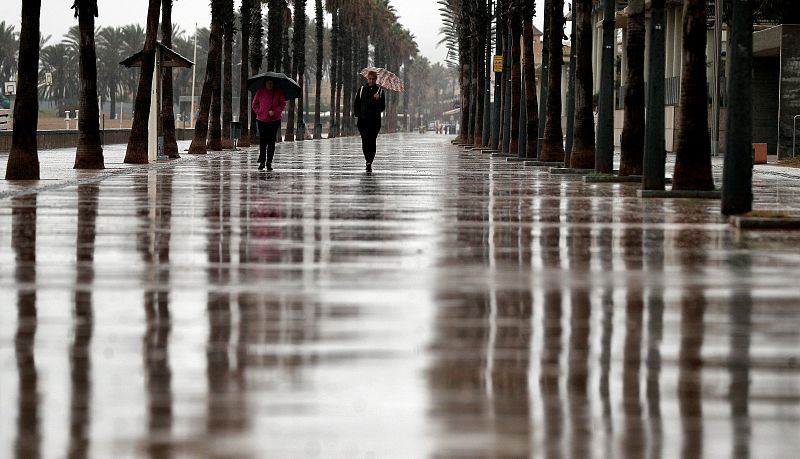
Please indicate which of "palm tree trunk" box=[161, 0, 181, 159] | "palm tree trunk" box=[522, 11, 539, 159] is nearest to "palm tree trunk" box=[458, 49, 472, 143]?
"palm tree trunk" box=[522, 11, 539, 159]

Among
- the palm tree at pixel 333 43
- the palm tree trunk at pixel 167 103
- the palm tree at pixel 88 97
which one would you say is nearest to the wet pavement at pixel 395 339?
the palm tree at pixel 88 97

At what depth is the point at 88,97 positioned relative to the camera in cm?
3662

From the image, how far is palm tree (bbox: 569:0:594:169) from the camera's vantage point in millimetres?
36438

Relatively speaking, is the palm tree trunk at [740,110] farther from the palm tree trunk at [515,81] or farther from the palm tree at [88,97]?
the palm tree trunk at [515,81]

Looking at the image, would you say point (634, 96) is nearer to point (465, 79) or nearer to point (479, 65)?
point (479, 65)

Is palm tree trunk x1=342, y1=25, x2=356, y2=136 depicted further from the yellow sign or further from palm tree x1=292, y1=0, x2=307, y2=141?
the yellow sign

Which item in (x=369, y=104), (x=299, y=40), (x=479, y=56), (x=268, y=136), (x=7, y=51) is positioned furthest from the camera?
(x=7, y=51)

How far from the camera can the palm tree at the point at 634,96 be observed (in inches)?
1204

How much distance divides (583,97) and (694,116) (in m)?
11.9

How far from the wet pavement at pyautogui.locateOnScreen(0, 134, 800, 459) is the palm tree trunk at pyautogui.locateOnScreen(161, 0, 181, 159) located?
2863cm

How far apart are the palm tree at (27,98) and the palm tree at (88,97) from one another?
561 centimetres

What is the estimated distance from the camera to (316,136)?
114m

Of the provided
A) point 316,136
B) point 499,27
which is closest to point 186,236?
point 499,27

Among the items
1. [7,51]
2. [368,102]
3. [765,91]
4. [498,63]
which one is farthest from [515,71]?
[7,51]
